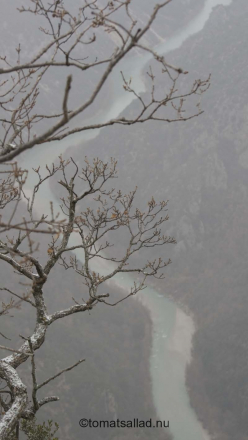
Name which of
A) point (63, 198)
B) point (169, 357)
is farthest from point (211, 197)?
point (63, 198)

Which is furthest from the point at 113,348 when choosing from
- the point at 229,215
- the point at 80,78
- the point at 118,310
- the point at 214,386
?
the point at 80,78

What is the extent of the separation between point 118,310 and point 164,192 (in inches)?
456

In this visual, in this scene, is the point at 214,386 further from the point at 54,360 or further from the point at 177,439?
the point at 54,360

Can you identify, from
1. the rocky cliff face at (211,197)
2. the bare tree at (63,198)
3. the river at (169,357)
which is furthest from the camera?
the rocky cliff face at (211,197)

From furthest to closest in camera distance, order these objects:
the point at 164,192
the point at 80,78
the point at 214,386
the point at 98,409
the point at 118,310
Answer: the point at 80,78 → the point at 164,192 → the point at 118,310 → the point at 214,386 → the point at 98,409

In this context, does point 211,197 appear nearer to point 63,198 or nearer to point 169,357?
point 169,357

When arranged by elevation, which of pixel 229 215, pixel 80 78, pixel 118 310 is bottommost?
pixel 118 310

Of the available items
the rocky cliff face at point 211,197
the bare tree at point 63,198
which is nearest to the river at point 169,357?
the rocky cliff face at point 211,197

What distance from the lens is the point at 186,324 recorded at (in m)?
28.2

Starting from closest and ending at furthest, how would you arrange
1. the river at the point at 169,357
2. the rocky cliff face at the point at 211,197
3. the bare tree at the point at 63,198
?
the bare tree at the point at 63,198, the river at the point at 169,357, the rocky cliff face at the point at 211,197

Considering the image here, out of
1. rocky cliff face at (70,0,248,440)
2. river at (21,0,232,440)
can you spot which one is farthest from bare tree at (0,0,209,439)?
rocky cliff face at (70,0,248,440)

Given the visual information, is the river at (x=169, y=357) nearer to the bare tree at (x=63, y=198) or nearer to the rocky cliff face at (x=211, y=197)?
the rocky cliff face at (x=211, y=197)

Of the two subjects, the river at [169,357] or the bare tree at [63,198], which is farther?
the river at [169,357]

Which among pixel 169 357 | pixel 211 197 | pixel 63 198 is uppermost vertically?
pixel 211 197
